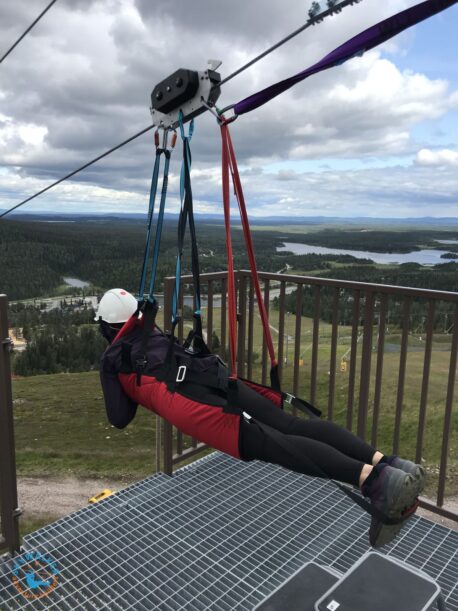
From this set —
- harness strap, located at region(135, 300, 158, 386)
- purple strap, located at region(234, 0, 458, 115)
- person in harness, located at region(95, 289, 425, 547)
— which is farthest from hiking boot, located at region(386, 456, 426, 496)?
purple strap, located at region(234, 0, 458, 115)

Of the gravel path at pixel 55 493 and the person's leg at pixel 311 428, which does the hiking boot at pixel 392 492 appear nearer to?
the person's leg at pixel 311 428

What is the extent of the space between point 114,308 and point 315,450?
1388mm

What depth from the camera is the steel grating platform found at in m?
2.20

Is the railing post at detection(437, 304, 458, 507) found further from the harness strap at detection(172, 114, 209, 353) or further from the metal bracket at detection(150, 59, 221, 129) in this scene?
the metal bracket at detection(150, 59, 221, 129)

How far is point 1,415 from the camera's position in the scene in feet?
7.85

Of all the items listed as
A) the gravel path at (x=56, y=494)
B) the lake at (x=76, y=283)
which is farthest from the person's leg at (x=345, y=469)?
the lake at (x=76, y=283)

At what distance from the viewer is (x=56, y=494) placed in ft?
12.5

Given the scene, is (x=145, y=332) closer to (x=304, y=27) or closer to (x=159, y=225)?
(x=159, y=225)

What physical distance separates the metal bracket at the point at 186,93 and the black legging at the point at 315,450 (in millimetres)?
1351

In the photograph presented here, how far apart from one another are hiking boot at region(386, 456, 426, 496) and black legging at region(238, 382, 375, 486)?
10cm

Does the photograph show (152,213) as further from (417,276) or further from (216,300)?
(417,276)

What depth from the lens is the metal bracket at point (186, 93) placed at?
1.97 m

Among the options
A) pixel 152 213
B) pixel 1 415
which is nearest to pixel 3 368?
pixel 1 415

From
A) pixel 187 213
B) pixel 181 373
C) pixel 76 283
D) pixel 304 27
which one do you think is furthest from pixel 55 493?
pixel 76 283
